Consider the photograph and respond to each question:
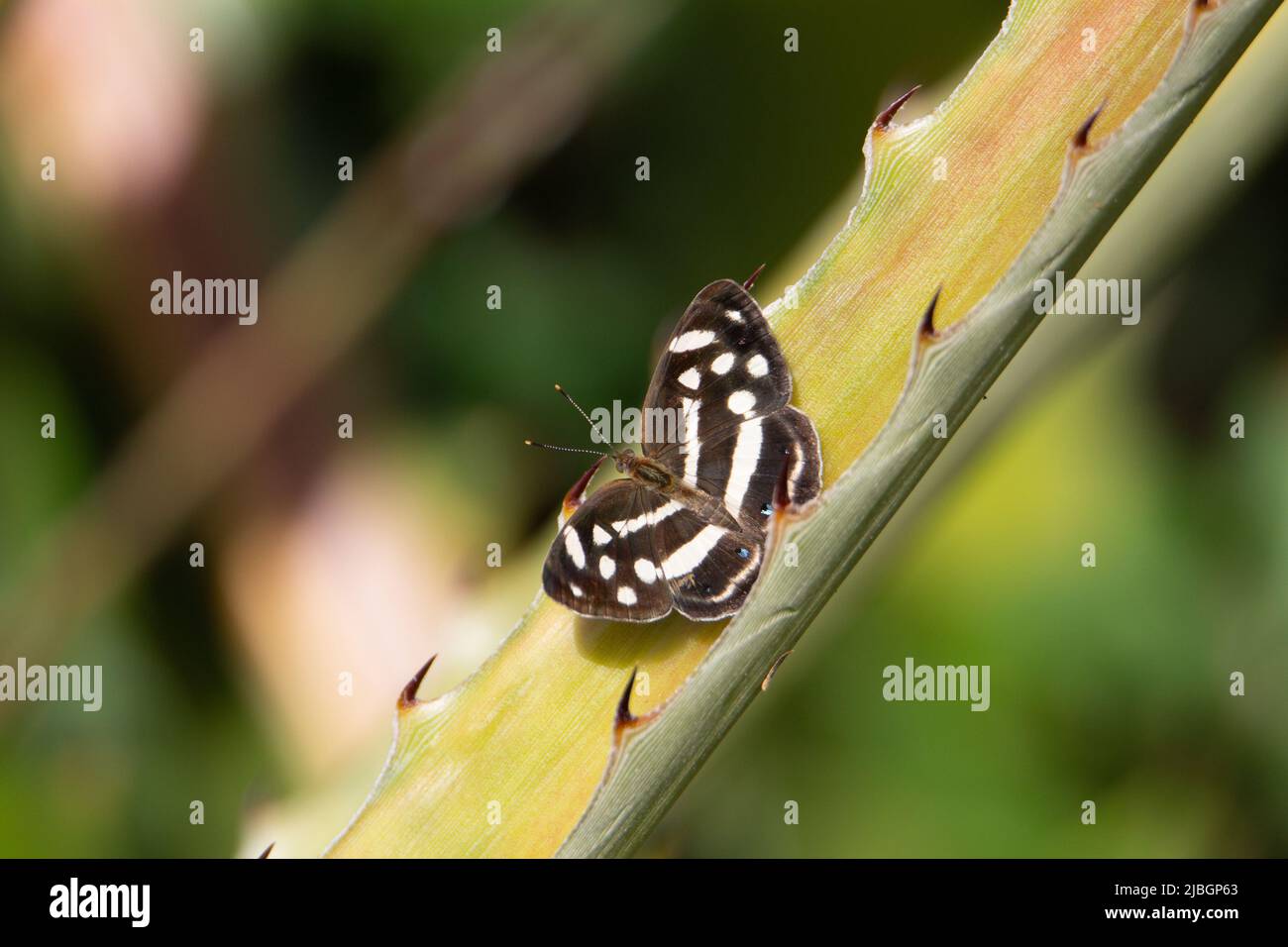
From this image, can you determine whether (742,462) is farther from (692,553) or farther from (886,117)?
(886,117)

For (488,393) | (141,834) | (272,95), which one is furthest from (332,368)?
(141,834)

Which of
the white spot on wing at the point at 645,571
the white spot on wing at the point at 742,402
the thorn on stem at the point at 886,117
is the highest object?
the thorn on stem at the point at 886,117

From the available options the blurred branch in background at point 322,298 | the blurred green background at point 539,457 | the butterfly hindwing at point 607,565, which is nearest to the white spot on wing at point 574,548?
the butterfly hindwing at point 607,565

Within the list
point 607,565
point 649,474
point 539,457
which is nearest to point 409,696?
point 607,565

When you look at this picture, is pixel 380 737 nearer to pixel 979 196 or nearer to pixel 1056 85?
pixel 979 196

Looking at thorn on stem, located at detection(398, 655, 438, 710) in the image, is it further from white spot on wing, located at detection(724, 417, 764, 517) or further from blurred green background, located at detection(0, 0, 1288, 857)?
blurred green background, located at detection(0, 0, 1288, 857)

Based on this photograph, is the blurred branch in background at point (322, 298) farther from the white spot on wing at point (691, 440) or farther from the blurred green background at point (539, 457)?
the white spot on wing at point (691, 440)

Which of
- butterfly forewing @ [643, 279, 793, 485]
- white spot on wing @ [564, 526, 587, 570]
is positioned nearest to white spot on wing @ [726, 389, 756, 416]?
butterfly forewing @ [643, 279, 793, 485]

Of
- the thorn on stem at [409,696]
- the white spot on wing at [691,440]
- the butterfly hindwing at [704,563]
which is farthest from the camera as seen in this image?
the white spot on wing at [691,440]
